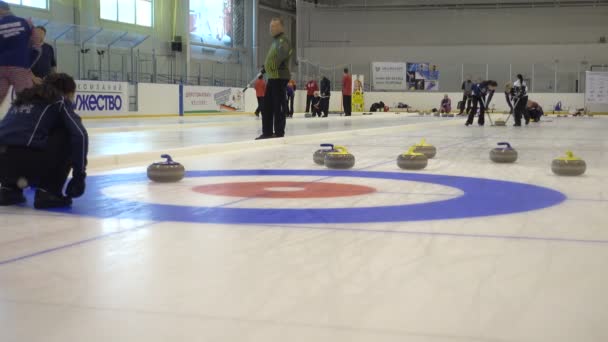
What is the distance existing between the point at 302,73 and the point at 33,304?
132ft

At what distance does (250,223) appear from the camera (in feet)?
13.3

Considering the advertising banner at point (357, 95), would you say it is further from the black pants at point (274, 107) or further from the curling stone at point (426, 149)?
the curling stone at point (426, 149)

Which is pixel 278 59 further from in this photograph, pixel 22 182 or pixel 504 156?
pixel 22 182

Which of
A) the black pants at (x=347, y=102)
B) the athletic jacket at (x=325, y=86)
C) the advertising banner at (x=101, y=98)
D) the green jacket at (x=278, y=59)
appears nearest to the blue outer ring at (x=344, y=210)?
the green jacket at (x=278, y=59)

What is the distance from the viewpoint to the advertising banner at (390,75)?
40750mm

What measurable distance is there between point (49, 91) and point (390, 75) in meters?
37.1

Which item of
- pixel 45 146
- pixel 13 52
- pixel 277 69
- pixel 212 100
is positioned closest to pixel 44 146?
pixel 45 146

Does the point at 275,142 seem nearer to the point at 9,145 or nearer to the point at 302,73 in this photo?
the point at 9,145

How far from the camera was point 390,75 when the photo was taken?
1609 inches

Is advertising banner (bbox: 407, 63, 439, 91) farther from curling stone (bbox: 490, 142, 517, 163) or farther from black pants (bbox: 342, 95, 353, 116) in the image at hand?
curling stone (bbox: 490, 142, 517, 163)

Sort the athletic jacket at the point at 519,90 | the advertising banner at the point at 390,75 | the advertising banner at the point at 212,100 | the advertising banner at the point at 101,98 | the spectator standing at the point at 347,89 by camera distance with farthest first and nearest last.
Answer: the advertising banner at the point at 390,75, the advertising banner at the point at 212,100, the spectator standing at the point at 347,89, the advertising banner at the point at 101,98, the athletic jacket at the point at 519,90

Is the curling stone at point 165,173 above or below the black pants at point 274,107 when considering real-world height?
below

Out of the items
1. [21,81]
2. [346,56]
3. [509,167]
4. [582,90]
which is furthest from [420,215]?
[346,56]

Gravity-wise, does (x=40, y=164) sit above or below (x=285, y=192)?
above
